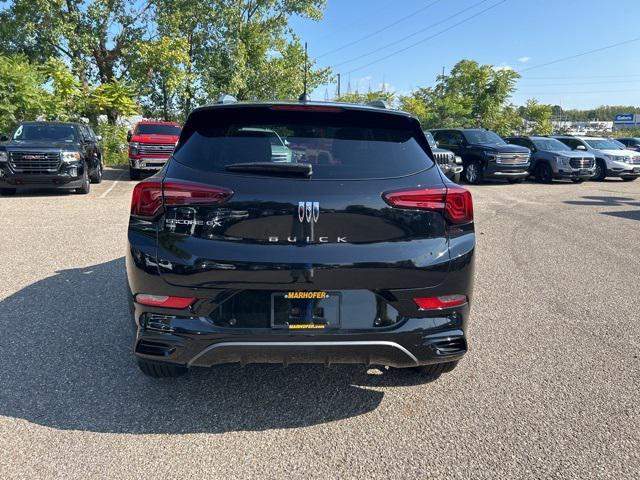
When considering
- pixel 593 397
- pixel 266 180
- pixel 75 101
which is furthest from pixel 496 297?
pixel 75 101

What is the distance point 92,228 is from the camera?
846cm

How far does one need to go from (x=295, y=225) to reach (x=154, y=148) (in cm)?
1512

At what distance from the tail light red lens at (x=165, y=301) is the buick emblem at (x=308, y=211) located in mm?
715

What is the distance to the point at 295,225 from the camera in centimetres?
265

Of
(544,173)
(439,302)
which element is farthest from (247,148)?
(544,173)

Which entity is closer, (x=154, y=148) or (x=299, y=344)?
(x=299, y=344)

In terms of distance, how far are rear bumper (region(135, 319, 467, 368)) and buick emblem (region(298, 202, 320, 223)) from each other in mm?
611

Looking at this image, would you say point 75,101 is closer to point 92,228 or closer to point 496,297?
point 92,228

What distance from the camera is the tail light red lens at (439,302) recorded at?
9.02 feet

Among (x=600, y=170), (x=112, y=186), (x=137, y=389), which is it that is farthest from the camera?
(x=600, y=170)

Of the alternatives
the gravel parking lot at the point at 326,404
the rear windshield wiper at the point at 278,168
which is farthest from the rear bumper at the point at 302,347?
the rear windshield wiper at the point at 278,168

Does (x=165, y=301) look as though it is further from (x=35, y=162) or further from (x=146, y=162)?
(x=146, y=162)

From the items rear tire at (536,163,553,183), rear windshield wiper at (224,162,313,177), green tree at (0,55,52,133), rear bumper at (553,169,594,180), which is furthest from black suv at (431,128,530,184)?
rear windshield wiper at (224,162,313,177)

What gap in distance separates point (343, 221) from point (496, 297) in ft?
10.6
